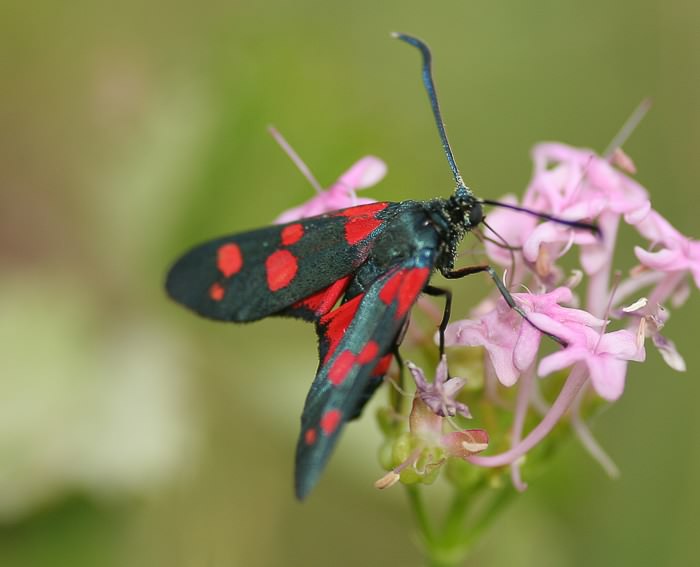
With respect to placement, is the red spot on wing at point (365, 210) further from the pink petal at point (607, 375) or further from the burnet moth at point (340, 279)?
the pink petal at point (607, 375)

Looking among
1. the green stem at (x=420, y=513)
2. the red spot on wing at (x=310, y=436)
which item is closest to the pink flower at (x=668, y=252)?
the green stem at (x=420, y=513)

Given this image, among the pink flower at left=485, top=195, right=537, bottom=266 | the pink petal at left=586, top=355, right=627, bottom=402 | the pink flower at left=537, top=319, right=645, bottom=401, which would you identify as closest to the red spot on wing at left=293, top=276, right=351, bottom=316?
the pink flower at left=485, top=195, right=537, bottom=266

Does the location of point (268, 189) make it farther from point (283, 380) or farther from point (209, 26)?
point (209, 26)

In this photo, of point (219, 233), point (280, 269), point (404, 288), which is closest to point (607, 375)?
point (404, 288)

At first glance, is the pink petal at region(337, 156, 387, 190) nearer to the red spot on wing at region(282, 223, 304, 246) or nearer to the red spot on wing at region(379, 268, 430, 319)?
the red spot on wing at region(282, 223, 304, 246)

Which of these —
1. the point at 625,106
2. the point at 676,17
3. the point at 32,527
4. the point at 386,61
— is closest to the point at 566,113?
the point at 625,106
